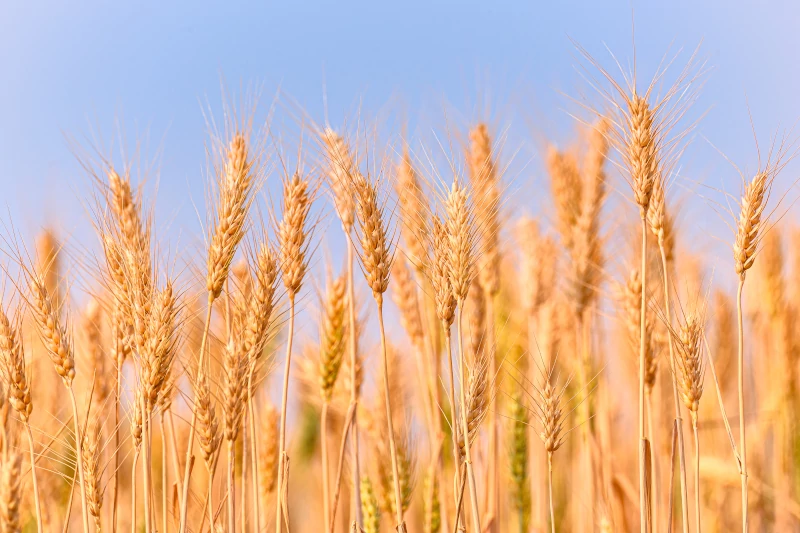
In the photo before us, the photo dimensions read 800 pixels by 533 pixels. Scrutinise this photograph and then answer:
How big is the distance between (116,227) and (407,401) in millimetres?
2014

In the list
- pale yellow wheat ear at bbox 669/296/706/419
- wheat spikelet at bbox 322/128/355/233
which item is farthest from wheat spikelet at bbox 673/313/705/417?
wheat spikelet at bbox 322/128/355/233

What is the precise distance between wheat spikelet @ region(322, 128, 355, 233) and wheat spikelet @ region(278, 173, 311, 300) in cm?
14

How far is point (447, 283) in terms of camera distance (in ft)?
6.46

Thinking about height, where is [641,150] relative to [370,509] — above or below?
above

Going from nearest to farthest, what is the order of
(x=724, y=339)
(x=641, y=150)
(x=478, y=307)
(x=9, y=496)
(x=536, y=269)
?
(x=9, y=496)
(x=641, y=150)
(x=478, y=307)
(x=536, y=269)
(x=724, y=339)

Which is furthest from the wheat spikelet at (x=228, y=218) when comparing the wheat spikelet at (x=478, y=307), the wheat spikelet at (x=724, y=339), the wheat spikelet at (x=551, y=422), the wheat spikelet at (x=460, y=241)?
the wheat spikelet at (x=724, y=339)

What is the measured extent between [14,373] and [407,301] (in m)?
1.61

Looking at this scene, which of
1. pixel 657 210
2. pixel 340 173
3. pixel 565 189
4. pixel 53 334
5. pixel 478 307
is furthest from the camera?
pixel 565 189

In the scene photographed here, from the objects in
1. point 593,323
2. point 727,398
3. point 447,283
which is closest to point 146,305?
point 447,283

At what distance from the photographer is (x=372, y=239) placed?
2035 mm

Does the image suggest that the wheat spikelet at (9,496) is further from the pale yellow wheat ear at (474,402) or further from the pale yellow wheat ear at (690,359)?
the pale yellow wheat ear at (690,359)

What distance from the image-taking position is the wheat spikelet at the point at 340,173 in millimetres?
2282

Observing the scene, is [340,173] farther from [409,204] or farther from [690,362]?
[690,362]

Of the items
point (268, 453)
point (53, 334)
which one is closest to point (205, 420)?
point (53, 334)
